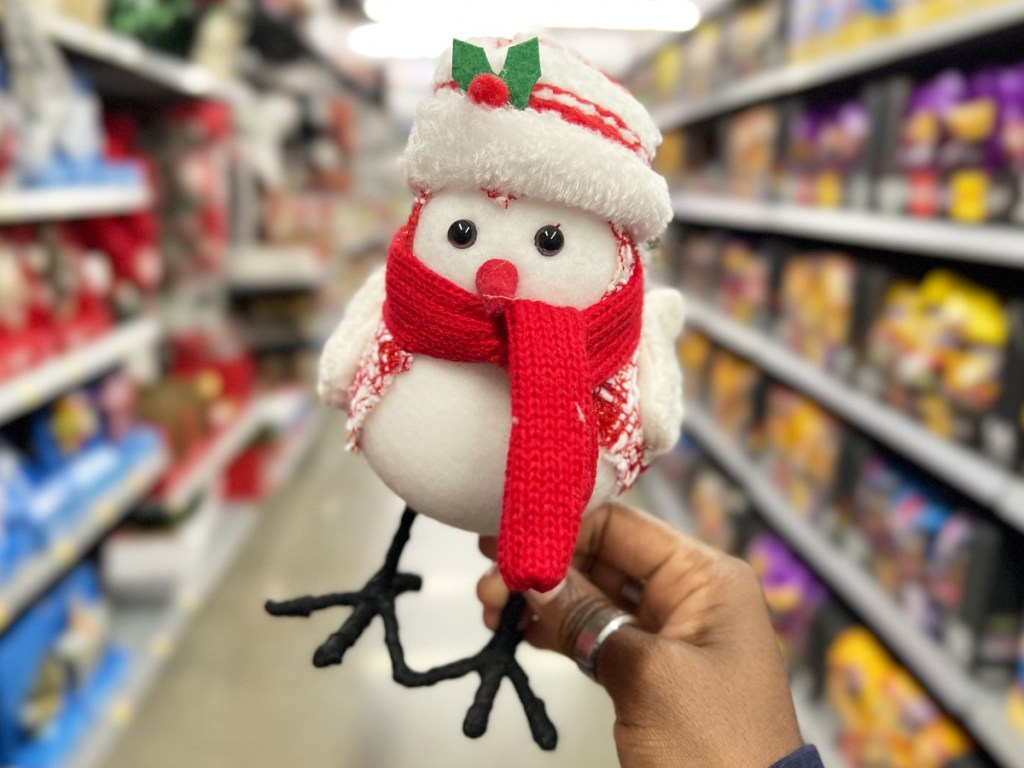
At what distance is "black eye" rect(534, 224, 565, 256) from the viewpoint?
1.52 feet

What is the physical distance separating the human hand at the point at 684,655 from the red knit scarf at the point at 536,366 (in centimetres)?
17

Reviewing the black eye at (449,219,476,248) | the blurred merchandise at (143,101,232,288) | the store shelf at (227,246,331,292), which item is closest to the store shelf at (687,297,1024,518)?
the black eye at (449,219,476,248)

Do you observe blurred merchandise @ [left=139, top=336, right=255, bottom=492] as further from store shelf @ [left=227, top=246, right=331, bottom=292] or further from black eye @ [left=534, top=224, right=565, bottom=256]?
black eye @ [left=534, top=224, right=565, bottom=256]

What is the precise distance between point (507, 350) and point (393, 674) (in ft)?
0.71

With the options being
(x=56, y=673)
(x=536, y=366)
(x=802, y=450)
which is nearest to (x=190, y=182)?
(x=56, y=673)

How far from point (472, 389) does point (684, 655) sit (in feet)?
0.95

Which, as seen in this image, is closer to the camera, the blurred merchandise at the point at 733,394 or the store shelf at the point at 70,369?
the store shelf at the point at 70,369

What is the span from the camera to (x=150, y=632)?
7.66 ft

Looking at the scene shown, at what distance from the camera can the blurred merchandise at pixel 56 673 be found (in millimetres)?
1681

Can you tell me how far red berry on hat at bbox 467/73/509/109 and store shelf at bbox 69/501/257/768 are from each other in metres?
1.91

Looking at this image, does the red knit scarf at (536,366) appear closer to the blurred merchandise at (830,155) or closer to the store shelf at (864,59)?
the store shelf at (864,59)

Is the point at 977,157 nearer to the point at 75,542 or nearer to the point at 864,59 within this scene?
the point at 864,59

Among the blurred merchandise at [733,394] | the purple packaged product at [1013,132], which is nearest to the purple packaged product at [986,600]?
the purple packaged product at [1013,132]

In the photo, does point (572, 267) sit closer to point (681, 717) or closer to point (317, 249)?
point (681, 717)
